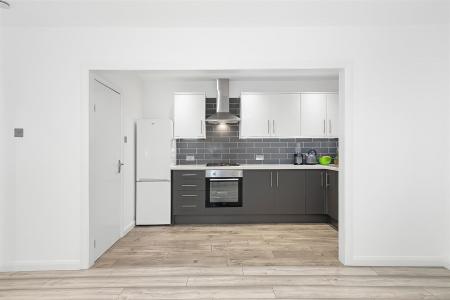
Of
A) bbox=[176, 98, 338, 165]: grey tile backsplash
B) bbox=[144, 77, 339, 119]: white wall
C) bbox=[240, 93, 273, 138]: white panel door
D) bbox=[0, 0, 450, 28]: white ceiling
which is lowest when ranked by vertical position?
bbox=[176, 98, 338, 165]: grey tile backsplash

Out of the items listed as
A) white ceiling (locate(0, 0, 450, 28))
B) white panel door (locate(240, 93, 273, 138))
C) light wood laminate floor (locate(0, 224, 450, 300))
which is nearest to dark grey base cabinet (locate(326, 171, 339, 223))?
light wood laminate floor (locate(0, 224, 450, 300))

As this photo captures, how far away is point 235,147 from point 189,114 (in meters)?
1.04

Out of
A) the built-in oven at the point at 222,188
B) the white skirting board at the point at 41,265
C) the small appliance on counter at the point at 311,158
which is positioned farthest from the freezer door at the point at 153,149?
the small appliance on counter at the point at 311,158

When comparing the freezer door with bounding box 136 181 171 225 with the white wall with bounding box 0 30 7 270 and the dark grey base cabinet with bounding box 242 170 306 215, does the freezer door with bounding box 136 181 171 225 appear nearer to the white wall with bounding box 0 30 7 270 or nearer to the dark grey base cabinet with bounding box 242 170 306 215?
the dark grey base cabinet with bounding box 242 170 306 215

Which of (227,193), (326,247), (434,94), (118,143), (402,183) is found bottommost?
(326,247)

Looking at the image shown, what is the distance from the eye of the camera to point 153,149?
5.70m

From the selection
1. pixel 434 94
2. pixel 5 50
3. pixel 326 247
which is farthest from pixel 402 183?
pixel 5 50

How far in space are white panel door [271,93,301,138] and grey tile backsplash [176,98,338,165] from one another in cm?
33

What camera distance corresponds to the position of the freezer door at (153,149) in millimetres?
5676

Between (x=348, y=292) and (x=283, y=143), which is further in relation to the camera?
(x=283, y=143)

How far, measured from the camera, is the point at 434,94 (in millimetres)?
3621

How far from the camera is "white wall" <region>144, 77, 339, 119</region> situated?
6.38 metres

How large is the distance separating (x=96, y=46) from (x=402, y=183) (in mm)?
3416

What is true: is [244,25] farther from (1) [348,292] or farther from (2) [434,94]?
(1) [348,292]
